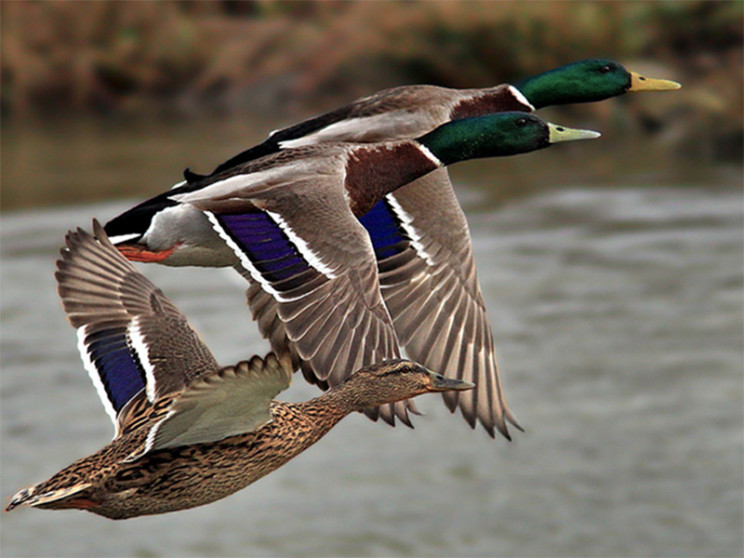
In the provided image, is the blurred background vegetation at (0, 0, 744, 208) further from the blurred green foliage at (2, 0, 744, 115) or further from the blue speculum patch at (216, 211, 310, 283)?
the blue speculum patch at (216, 211, 310, 283)

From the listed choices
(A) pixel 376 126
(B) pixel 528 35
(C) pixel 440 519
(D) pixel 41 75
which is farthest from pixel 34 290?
(A) pixel 376 126

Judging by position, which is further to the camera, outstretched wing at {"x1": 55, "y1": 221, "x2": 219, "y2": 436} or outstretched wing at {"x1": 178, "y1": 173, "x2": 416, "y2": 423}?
outstretched wing at {"x1": 55, "y1": 221, "x2": 219, "y2": 436}

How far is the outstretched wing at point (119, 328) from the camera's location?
21.4 feet

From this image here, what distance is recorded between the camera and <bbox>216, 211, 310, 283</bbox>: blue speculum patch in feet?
20.4

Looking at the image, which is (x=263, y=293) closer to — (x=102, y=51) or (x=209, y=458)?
(x=209, y=458)

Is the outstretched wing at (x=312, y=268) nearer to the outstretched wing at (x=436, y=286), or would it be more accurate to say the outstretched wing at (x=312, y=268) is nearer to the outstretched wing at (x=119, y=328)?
the outstretched wing at (x=119, y=328)

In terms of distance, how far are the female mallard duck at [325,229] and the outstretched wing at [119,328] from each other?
0.67 feet

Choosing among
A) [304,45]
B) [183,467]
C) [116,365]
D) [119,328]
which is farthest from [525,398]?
[183,467]

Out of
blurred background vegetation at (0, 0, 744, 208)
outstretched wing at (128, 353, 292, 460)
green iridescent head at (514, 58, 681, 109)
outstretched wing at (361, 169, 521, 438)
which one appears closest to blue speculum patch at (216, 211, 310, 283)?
outstretched wing at (128, 353, 292, 460)

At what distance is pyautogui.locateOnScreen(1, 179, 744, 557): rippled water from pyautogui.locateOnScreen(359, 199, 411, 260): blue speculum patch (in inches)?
971

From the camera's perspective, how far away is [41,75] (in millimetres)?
32531

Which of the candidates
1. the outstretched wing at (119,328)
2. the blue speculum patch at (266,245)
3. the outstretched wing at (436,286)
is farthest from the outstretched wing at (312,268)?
the outstretched wing at (436,286)

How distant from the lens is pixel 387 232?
8.25 meters

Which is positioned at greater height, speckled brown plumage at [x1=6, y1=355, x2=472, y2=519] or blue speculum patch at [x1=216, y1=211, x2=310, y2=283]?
blue speculum patch at [x1=216, y1=211, x2=310, y2=283]
